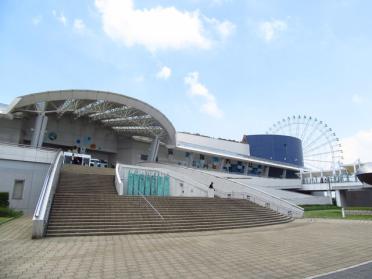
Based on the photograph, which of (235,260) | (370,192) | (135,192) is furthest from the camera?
(370,192)

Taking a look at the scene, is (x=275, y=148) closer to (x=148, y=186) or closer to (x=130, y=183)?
(x=148, y=186)

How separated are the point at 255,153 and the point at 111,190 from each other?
151ft

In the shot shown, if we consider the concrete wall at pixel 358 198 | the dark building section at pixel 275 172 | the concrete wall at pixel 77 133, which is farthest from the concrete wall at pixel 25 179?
the dark building section at pixel 275 172

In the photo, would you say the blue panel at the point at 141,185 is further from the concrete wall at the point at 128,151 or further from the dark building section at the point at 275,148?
the dark building section at the point at 275,148

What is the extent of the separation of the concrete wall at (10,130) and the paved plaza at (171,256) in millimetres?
21427

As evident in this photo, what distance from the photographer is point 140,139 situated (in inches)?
1679

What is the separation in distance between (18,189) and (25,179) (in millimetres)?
793

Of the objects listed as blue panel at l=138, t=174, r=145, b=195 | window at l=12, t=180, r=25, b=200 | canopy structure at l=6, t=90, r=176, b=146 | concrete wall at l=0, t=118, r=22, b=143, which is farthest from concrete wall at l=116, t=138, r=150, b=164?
window at l=12, t=180, r=25, b=200

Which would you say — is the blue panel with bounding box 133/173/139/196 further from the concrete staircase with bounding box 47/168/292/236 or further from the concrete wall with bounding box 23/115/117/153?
the concrete wall with bounding box 23/115/117/153

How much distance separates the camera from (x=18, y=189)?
1955 centimetres

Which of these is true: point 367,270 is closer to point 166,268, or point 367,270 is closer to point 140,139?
point 166,268

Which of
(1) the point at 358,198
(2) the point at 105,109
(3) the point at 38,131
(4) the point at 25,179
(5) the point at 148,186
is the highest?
(2) the point at 105,109

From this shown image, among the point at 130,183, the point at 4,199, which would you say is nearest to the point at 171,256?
A: the point at 4,199

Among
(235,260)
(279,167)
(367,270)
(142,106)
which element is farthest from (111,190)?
(279,167)
